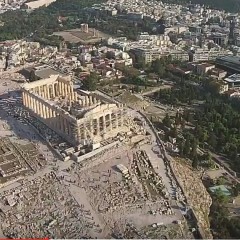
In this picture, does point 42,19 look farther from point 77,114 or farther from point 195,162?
point 195,162

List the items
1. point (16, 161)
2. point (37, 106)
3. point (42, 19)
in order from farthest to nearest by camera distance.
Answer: point (42, 19) → point (37, 106) → point (16, 161)

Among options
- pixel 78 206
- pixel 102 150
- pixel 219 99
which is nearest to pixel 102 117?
pixel 102 150

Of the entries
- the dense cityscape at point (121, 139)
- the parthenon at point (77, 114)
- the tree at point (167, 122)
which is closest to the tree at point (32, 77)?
the dense cityscape at point (121, 139)

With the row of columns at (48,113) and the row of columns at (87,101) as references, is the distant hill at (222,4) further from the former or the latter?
the row of columns at (48,113)

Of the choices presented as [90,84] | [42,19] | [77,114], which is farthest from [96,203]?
[42,19]

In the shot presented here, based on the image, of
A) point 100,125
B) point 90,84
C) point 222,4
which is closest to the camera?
point 100,125
